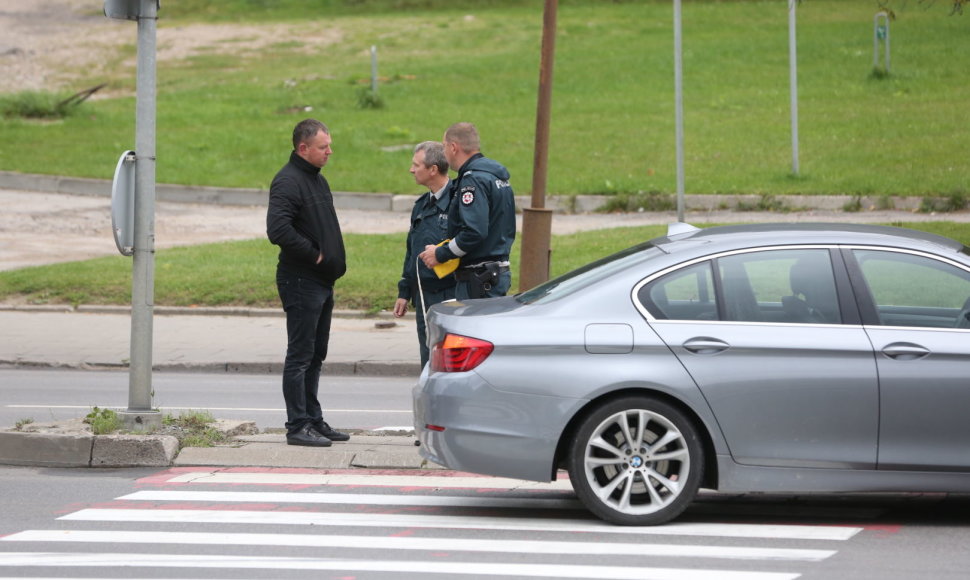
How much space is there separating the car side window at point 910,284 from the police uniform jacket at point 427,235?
305 cm

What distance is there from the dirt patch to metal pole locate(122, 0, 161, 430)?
28.0 metres

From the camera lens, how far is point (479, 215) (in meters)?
8.82

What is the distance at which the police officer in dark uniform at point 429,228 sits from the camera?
921 centimetres

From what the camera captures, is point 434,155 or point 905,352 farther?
point 434,155

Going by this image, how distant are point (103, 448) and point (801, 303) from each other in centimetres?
420

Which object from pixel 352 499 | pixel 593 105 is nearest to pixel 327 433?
pixel 352 499

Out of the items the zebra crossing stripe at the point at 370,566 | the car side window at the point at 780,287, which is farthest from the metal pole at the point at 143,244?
the car side window at the point at 780,287

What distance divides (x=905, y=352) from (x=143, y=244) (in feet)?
15.2

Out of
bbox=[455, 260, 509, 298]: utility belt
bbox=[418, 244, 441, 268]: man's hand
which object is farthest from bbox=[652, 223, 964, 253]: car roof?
bbox=[418, 244, 441, 268]: man's hand

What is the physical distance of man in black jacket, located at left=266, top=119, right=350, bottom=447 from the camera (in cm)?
871

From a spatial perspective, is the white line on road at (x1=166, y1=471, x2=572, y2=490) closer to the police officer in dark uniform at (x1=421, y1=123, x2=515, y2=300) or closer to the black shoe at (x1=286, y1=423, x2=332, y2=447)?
the black shoe at (x1=286, y1=423, x2=332, y2=447)

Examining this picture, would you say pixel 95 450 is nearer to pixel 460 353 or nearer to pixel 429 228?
pixel 429 228

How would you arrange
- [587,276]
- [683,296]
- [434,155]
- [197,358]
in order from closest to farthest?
[683,296]
[587,276]
[434,155]
[197,358]

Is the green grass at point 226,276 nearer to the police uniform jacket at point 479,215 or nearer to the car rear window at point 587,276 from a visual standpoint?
the police uniform jacket at point 479,215
